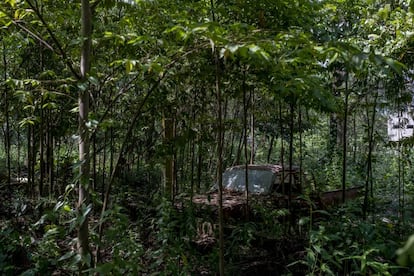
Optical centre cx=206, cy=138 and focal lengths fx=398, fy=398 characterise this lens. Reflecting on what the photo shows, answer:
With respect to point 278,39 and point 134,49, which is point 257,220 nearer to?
point 134,49

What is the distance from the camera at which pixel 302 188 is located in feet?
22.1

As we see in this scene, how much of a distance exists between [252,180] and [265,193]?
45 cm

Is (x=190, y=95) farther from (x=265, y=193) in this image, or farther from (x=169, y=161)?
(x=265, y=193)

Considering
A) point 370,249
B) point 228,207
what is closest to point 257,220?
point 228,207

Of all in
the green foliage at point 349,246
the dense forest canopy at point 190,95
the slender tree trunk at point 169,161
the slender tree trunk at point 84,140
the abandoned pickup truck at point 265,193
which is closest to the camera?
the dense forest canopy at point 190,95

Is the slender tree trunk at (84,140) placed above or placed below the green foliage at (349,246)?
above

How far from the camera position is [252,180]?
7.01 metres

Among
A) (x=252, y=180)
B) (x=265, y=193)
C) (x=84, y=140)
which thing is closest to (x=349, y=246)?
(x=84, y=140)

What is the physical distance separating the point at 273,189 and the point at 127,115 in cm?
275

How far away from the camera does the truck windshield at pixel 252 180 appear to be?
6.80m

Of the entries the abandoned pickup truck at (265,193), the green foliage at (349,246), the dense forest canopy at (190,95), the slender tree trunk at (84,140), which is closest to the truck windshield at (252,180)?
the abandoned pickup truck at (265,193)

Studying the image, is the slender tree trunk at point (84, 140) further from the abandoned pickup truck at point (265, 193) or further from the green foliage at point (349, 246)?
the abandoned pickup truck at point (265, 193)

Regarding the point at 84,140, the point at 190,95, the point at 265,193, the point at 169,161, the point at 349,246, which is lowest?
the point at 265,193

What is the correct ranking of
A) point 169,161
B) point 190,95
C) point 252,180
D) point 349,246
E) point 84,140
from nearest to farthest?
point 84,140
point 349,246
point 190,95
point 169,161
point 252,180
